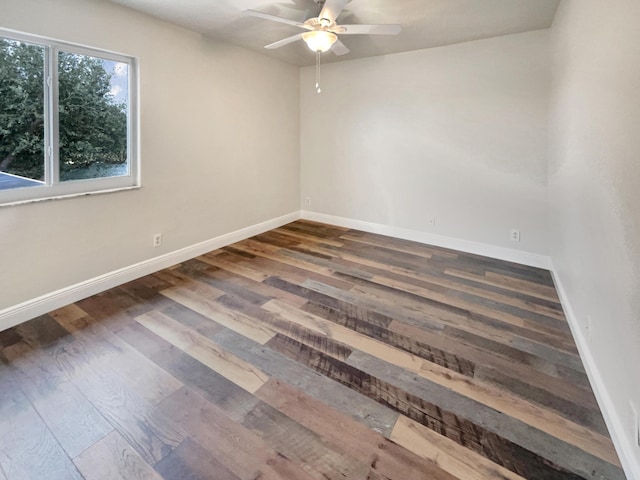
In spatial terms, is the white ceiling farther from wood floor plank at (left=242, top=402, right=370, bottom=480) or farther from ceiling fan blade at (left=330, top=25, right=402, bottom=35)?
wood floor plank at (left=242, top=402, right=370, bottom=480)

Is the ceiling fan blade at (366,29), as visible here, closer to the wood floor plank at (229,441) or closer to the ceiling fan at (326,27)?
the ceiling fan at (326,27)

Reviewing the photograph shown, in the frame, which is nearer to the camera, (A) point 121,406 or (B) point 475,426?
(B) point 475,426

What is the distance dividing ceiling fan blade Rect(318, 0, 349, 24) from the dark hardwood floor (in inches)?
83.4

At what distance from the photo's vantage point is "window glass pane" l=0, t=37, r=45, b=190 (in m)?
2.24

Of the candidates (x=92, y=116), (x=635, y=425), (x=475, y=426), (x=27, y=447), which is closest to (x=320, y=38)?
(x=92, y=116)

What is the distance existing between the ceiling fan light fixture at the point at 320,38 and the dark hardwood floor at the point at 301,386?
2.01 meters

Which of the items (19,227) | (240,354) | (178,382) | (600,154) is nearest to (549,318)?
(600,154)

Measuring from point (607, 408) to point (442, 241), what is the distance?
8.82 ft

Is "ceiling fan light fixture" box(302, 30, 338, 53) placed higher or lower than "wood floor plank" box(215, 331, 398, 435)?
higher

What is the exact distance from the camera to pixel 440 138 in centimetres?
392

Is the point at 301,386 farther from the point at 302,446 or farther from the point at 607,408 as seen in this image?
the point at 607,408

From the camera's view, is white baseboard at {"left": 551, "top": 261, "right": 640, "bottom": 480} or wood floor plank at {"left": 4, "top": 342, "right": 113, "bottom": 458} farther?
wood floor plank at {"left": 4, "top": 342, "right": 113, "bottom": 458}

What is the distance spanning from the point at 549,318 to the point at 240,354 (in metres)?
2.31

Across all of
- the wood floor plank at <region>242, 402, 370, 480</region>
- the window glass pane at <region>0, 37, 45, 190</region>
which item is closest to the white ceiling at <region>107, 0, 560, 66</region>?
the window glass pane at <region>0, 37, 45, 190</region>
